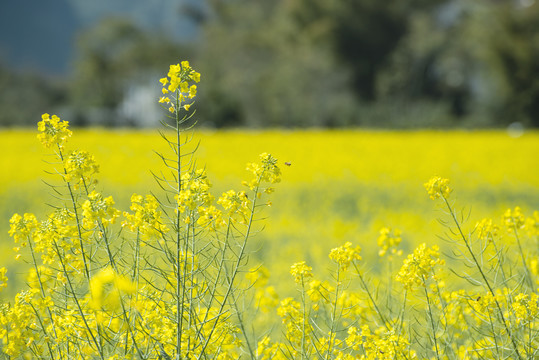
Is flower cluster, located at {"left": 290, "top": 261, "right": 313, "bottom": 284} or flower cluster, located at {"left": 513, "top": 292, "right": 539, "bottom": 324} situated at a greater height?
flower cluster, located at {"left": 290, "top": 261, "right": 313, "bottom": 284}

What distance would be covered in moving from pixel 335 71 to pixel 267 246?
29.4 meters

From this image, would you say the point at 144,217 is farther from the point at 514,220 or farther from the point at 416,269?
the point at 514,220

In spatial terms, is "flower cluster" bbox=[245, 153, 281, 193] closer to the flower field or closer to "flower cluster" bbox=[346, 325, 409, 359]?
the flower field

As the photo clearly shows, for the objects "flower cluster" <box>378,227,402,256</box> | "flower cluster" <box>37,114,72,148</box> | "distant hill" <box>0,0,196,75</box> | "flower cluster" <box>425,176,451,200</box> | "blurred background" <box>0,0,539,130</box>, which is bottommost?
"flower cluster" <box>378,227,402,256</box>

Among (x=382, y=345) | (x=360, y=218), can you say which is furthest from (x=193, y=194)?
(x=360, y=218)

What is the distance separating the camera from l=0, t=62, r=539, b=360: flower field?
191 centimetres

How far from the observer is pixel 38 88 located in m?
47.3

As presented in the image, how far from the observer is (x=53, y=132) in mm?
1904

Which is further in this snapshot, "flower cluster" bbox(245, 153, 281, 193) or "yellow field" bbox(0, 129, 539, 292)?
"yellow field" bbox(0, 129, 539, 292)

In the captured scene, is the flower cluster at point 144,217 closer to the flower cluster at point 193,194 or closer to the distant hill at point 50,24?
the flower cluster at point 193,194

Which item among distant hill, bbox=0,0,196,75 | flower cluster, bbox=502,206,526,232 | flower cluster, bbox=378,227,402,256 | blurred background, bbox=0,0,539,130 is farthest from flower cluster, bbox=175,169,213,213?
distant hill, bbox=0,0,196,75

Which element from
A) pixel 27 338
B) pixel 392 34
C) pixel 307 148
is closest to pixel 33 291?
pixel 27 338

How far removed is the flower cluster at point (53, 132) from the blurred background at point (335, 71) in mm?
28057

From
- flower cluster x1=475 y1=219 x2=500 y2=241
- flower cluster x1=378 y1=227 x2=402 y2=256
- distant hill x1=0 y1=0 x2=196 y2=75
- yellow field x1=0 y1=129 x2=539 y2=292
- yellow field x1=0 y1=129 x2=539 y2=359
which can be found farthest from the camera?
distant hill x1=0 y1=0 x2=196 y2=75
